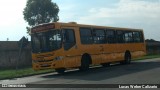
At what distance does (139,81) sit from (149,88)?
231 cm

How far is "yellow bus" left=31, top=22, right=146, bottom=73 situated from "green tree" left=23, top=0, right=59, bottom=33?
1633 inches

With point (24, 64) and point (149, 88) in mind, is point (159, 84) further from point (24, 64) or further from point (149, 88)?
point (24, 64)

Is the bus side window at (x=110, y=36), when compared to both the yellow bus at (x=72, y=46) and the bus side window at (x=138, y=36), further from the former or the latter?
the bus side window at (x=138, y=36)

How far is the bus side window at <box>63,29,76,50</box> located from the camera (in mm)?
23252

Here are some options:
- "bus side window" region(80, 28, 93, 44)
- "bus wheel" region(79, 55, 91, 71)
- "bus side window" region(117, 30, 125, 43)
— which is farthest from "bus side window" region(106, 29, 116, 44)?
"bus wheel" region(79, 55, 91, 71)

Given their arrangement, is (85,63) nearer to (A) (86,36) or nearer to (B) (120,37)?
(A) (86,36)

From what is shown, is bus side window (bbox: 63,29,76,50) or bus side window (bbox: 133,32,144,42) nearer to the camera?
bus side window (bbox: 63,29,76,50)

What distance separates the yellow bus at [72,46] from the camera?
2295 cm

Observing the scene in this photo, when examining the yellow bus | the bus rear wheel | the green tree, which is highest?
the green tree

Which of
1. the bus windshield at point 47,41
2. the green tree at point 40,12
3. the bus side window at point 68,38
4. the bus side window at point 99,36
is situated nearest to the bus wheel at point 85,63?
the bus side window at point 68,38

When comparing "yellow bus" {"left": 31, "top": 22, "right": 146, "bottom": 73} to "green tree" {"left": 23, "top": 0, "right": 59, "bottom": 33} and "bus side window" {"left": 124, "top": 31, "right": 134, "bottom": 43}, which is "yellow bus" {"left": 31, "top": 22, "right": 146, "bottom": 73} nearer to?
"bus side window" {"left": 124, "top": 31, "right": 134, "bottom": 43}

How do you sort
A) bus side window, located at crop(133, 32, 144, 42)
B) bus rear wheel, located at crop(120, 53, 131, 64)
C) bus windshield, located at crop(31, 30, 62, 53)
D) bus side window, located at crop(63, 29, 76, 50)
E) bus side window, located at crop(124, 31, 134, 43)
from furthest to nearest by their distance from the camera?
bus side window, located at crop(133, 32, 144, 42), bus side window, located at crop(124, 31, 134, 43), bus rear wheel, located at crop(120, 53, 131, 64), bus side window, located at crop(63, 29, 76, 50), bus windshield, located at crop(31, 30, 62, 53)

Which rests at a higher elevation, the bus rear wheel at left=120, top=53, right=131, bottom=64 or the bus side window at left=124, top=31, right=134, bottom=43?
the bus side window at left=124, top=31, right=134, bottom=43

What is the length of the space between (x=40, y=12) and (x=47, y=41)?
161 ft
